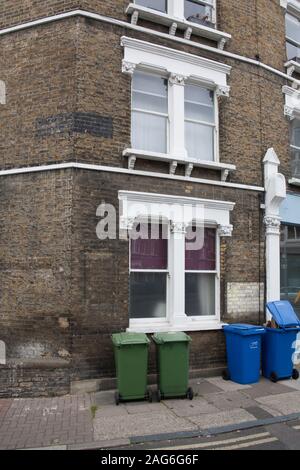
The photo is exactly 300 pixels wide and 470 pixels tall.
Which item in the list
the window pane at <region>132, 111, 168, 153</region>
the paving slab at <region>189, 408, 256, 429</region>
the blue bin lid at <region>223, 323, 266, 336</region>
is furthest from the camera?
the window pane at <region>132, 111, 168, 153</region>

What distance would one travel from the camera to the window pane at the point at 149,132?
839cm

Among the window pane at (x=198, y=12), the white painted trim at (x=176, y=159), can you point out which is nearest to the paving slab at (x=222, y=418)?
the white painted trim at (x=176, y=159)

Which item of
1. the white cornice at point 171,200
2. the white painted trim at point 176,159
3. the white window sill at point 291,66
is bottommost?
the white cornice at point 171,200

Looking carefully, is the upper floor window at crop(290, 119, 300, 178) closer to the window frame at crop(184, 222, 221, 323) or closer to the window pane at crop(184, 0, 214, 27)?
the window frame at crop(184, 222, 221, 323)

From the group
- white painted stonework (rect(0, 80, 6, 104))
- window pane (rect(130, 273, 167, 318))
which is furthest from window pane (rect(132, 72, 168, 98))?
window pane (rect(130, 273, 167, 318))

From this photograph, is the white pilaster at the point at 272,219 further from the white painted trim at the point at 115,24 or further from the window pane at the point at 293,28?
the window pane at the point at 293,28

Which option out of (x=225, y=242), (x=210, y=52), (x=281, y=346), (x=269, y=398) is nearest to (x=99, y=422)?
(x=269, y=398)

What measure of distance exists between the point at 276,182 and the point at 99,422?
639 cm

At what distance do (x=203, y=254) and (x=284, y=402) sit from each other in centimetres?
331

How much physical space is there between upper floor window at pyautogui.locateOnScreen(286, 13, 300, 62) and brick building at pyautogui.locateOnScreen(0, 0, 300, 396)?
1585mm

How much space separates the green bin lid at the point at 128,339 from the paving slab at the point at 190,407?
1085 mm

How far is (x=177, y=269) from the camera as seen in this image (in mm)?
8297

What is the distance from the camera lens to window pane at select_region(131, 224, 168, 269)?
8087 millimetres
